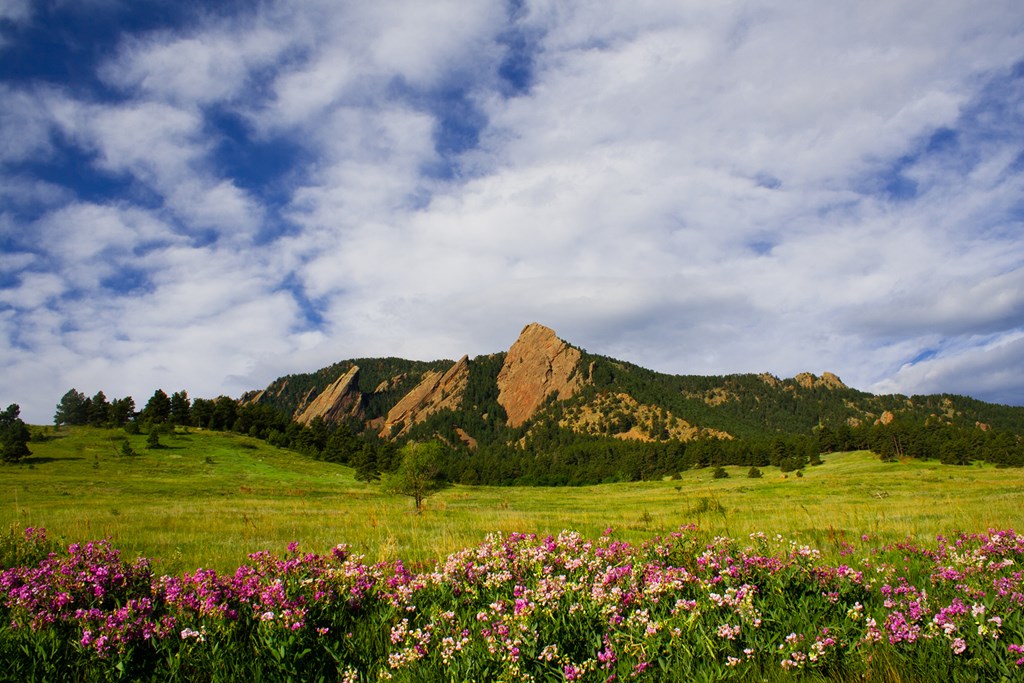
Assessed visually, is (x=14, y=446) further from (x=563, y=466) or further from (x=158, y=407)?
(x=563, y=466)

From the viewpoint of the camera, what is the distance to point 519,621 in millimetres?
4238

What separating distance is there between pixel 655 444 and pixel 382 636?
16381cm

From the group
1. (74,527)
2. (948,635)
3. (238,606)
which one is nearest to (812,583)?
(948,635)

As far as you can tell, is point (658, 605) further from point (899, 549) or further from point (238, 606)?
point (899, 549)

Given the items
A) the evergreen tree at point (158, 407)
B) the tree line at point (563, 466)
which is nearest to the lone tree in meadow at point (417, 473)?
the tree line at point (563, 466)

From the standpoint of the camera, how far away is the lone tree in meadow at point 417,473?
108ft

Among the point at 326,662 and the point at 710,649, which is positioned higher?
the point at 710,649

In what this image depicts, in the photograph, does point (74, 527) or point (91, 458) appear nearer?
point (74, 527)

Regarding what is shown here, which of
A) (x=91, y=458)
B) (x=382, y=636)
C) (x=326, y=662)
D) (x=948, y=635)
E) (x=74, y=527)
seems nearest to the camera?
(x=948, y=635)

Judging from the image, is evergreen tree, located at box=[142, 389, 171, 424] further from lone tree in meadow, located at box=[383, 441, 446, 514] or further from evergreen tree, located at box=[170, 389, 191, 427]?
lone tree in meadow, located at box=[383, 441, 446, 514]

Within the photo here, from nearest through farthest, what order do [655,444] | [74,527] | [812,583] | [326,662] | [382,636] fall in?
1. [326,662]
2. [382,636]
3. [812,583]
4. [74,527]
5. [655,444]

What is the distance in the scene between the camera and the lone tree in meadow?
108ft

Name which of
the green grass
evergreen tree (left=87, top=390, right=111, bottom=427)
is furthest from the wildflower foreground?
evergreen tree (left=87, top=390, right=111, bottom=427)

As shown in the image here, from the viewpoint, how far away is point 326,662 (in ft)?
14.1
